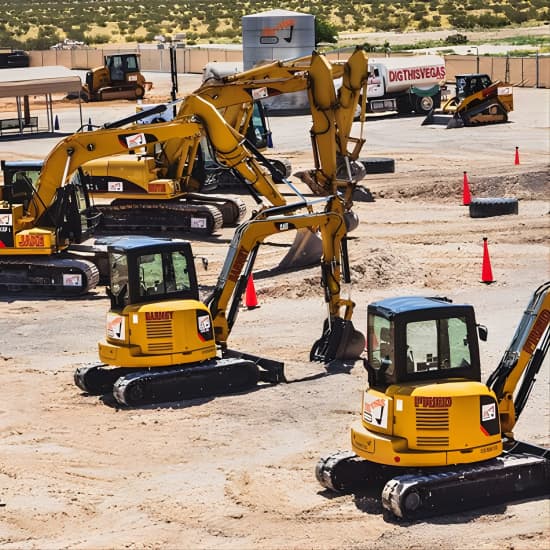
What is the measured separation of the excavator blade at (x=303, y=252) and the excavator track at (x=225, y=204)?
5.88 metres

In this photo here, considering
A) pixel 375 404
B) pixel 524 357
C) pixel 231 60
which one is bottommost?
pixel 375 404

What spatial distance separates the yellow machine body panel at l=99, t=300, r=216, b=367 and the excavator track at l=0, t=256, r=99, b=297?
769 centimetres

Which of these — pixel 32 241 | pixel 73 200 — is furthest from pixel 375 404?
pixel 32 241

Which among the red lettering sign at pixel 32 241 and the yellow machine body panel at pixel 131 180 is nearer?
the red lettering sign at pixel 32 241

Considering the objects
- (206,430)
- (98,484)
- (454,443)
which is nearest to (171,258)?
(206,430)

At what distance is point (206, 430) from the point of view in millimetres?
19047

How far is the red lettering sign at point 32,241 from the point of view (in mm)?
28641

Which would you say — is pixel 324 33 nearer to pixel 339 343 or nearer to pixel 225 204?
pixel 225 204

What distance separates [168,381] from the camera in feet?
67.1

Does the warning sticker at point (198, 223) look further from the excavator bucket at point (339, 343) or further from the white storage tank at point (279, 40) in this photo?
the white storage tank at point (279, 40)

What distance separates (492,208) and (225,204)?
6.77 meters

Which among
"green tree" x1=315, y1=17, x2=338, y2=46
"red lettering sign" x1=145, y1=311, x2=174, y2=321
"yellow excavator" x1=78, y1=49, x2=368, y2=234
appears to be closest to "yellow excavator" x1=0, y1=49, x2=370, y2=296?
"yellow excavator" x1=78, y1=49, x2=368, y2=234

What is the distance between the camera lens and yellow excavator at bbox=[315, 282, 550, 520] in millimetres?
15273

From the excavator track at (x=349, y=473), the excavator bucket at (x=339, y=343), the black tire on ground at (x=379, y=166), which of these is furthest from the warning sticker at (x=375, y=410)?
the black tire on ground at (x=379, y=166)
